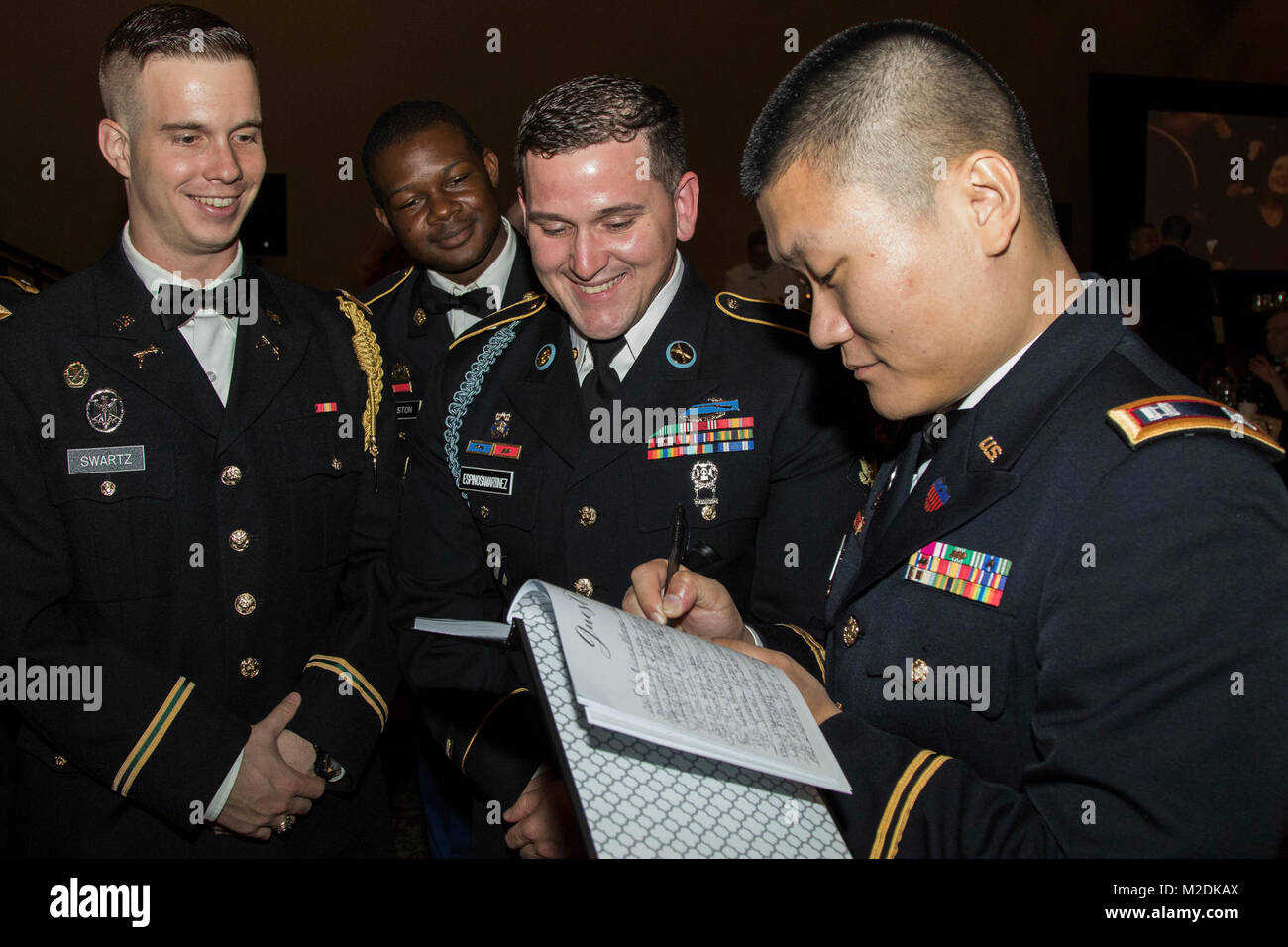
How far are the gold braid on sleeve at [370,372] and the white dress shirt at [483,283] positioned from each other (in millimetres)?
763

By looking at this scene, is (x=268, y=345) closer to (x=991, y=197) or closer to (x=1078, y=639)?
(x=991, y=197)

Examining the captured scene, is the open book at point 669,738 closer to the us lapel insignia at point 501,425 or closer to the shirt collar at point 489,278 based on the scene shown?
the us lapel insignia at point 501,425

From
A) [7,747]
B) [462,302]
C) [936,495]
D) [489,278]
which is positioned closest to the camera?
[936,495]

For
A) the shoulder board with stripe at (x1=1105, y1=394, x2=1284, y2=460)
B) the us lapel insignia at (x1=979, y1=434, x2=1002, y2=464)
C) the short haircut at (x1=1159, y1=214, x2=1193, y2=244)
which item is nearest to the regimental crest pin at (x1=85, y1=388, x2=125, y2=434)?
the us lapel insignia at (x1=979, y1=434, x2=1002, y2=464)

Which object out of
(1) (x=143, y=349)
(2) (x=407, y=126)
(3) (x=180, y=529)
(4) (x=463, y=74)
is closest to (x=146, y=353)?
(1) (x=143, y=349)

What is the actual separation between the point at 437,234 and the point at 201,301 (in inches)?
42.0

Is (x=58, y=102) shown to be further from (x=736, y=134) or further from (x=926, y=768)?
(x=926, y=768)

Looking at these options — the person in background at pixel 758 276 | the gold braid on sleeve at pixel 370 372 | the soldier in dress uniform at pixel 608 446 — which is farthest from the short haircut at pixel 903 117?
the person in background at pixel 758 276

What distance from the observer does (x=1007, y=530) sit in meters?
1.08

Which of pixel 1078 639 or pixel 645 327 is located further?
pixel 645 327

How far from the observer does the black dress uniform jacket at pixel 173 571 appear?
1582 millimetres

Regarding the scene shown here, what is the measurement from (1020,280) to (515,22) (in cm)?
708

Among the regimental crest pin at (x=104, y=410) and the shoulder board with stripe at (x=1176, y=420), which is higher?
the shoulder board with stripe at (x=1176, y=420)

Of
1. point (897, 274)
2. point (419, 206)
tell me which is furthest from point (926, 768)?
point (419, 206)
